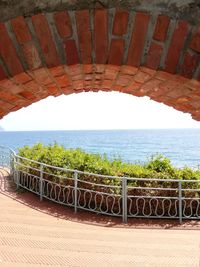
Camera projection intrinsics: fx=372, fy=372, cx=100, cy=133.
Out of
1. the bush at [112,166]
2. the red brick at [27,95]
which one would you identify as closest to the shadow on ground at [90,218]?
the bush at [112,166]

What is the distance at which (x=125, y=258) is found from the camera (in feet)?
19.1

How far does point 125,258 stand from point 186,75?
457 cm

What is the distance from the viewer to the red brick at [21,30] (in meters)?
1.80

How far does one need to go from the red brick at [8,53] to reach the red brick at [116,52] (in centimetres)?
45

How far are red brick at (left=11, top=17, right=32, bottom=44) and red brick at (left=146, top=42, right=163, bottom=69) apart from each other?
1.93ft

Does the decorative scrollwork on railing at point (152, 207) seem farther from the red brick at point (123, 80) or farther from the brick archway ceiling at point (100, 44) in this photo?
the brick archway ceiling at point (100, 44)

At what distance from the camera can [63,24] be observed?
71.1 inches

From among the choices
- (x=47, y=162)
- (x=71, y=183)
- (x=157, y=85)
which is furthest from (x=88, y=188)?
(x=157, y=85)

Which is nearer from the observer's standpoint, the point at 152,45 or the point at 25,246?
the point at 152,45

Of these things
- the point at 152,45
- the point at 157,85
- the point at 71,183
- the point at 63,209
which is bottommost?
the point at 63,209

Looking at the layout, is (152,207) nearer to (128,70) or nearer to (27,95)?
(27,95)

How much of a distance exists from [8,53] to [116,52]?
0.53 metres

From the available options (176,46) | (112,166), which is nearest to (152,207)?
(112,166)

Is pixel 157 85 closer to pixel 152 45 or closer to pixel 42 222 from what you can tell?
pixel 152 45
